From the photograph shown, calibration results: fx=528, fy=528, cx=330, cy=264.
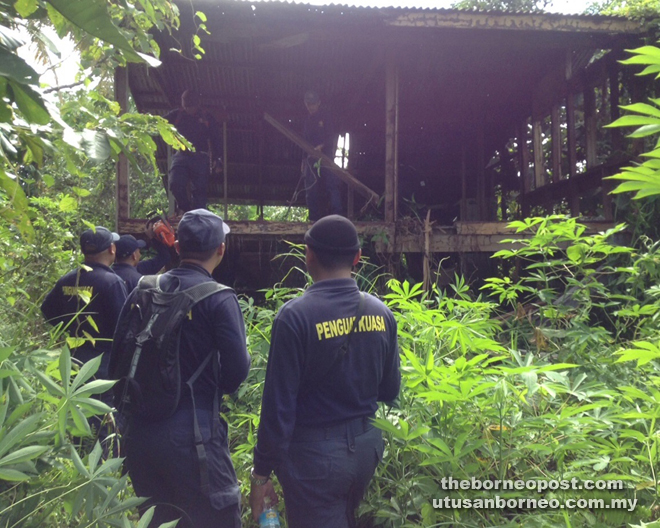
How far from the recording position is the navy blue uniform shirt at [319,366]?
197 centimetres

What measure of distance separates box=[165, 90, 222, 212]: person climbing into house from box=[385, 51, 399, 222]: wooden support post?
2416 mm

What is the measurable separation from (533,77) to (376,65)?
2.76 meters

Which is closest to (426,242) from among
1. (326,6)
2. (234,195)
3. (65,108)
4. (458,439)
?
(326,6)

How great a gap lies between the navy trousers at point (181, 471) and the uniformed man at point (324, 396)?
0.14 meters

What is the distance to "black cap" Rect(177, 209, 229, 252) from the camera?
2.26 metres

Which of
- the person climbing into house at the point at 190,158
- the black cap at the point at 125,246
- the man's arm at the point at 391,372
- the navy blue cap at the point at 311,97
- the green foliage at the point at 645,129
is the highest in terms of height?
the navy blue cap at the point at 311,97

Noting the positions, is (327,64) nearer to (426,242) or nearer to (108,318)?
(426,242)

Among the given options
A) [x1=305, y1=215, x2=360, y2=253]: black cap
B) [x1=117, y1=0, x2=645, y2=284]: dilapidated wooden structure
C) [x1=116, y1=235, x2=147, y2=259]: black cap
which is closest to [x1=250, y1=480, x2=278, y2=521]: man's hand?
[x1=305, y1=215, x2=360, y2=253]: black cap

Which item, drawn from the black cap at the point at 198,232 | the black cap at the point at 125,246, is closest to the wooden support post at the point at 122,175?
the black cap at the point at 125,246

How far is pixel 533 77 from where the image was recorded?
845 centimetres

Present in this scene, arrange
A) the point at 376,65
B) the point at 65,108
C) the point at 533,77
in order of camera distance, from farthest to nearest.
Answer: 1. the point at 533,77
2. the point at 376,65
3. the point at 65,108

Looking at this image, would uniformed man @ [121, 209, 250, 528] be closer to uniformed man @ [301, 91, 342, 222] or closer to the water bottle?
the water bottle

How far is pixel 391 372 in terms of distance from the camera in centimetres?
226

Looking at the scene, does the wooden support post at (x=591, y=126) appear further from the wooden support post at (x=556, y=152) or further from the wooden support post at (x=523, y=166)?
the wooden support post at (x=523, y=166)
